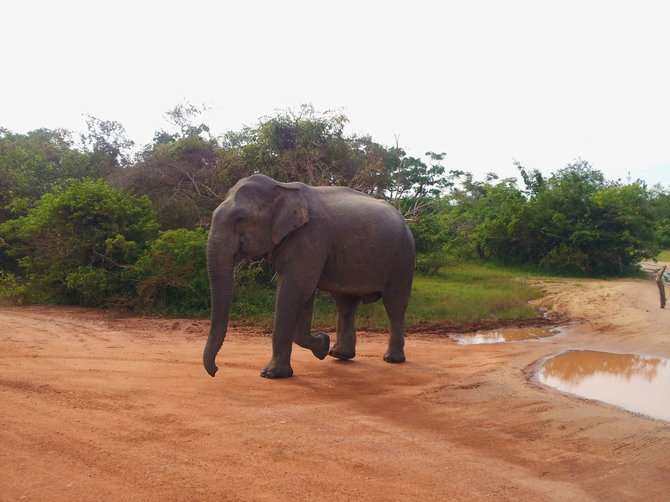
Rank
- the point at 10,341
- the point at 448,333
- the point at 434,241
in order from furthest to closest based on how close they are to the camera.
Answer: the point at 434,241 < the point at 448,333 < the point at 10,341

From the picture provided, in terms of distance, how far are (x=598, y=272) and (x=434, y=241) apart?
23.0 feet

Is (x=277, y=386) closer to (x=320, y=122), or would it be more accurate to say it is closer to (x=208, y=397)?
(x=208, y=397)

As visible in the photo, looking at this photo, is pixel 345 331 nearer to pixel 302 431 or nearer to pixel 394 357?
pixel 394 357

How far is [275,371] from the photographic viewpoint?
6.89 m

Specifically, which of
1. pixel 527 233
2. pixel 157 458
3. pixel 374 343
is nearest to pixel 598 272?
pixel 527 233

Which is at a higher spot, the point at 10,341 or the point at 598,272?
the point at 598,272

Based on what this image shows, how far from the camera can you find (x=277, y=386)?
21.4ft

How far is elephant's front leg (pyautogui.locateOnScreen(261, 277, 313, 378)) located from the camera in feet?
22.7

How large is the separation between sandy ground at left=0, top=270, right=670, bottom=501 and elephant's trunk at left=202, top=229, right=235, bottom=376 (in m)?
0.46

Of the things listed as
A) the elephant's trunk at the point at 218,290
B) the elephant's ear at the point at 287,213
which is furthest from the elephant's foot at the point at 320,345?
the elephant's trunk at the point at 218,290

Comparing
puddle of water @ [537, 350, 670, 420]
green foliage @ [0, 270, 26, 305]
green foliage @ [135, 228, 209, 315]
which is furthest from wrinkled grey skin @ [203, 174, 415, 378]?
green foliage @ [0, 270, 26, 305]

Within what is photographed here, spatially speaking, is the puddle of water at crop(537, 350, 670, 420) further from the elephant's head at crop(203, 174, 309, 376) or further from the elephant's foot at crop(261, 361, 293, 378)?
the elephant's head at crop(203, 174, 309, 376)

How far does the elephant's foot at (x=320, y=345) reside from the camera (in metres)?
7.71

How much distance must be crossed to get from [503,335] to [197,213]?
937 cm
